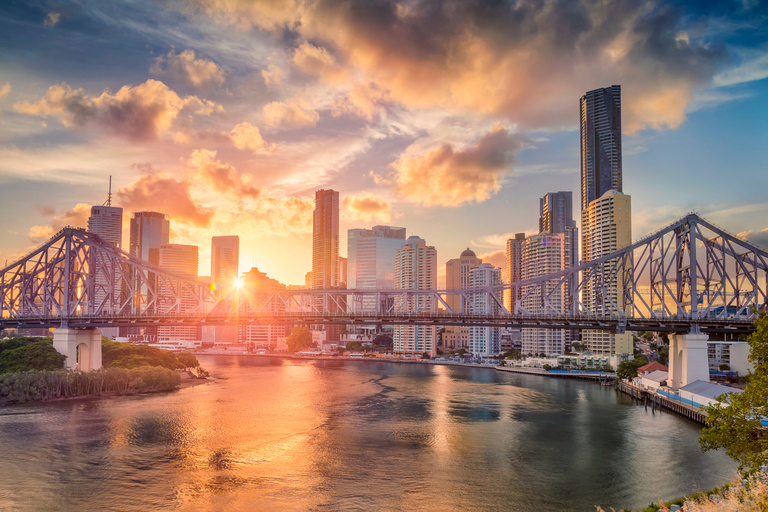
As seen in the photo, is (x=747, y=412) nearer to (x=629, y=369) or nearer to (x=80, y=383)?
(x=629, y=369)

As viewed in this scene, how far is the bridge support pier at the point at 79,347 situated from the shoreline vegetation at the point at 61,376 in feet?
5.16

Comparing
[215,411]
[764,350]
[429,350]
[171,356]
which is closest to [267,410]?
[215,411]

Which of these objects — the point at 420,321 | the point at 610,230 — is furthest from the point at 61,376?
the point at 610,230

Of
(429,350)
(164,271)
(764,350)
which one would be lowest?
(429,350)

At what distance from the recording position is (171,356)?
3917 inches

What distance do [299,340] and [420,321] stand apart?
118 m

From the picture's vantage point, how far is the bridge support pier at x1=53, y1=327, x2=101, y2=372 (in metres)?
79.2

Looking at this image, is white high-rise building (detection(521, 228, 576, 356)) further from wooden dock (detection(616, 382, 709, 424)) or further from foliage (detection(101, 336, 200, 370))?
foliage (detection(101, 336, 200, 370))

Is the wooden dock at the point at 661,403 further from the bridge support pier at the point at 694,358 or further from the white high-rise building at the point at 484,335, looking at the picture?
the white high-rise building at the point at 484,335

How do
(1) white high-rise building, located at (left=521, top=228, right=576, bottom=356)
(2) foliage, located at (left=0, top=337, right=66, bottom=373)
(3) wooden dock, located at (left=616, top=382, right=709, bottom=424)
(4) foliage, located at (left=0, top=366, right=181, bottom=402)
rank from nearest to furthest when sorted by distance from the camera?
Answer: (3) wooden dock, located at (left=616, top=382, right=709, bottom=424), (4) foliage, located at (left=0, top=366, right=181, bottom=402), (2) foliage, located at (left=0, top=337, right=66, bottom=373), (1) white high-rise building, located at (left=521, top=228, right=576, bottom=356)

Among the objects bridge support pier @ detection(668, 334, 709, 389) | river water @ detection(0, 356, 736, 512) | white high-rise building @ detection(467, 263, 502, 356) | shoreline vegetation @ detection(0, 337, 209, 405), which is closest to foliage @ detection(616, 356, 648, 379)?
river water @ detection(0, 356, 736, 512)

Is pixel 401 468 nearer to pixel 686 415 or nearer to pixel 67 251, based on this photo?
pixel 686 415

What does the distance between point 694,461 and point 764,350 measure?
23.7m

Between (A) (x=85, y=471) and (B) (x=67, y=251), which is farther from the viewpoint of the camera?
(B) (x=67, y=251)
